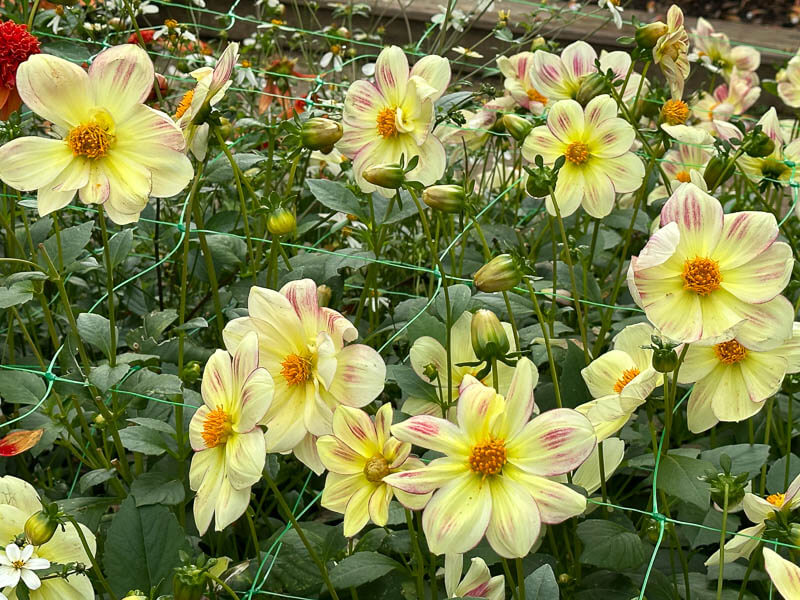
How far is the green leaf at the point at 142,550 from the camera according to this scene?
74 centimetres

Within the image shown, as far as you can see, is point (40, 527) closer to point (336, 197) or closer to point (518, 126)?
point (336, 197)

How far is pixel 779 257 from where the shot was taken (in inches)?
26.6

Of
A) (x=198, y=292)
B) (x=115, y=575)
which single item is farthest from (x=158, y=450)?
(x=198, y=292)

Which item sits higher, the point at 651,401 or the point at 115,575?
the point at 651,401

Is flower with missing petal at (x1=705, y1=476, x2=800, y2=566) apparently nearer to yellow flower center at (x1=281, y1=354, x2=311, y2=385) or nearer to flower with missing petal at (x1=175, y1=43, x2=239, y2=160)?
yellow flower center at (x1=281, y1=354, x2=311, y2=385)

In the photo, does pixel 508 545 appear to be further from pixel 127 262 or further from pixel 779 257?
pixel 127 262

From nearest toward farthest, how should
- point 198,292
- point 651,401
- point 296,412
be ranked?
point 296,412
point 651,401
point 198,292

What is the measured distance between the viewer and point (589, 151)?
0.95 meters

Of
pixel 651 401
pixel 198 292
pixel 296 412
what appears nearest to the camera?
pixel 296 412

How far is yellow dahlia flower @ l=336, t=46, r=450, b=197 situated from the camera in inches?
34.5

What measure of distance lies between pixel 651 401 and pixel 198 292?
0.64 m

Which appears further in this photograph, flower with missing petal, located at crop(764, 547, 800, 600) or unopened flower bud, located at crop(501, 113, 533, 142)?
unopened flower bud, located at crop(501, 113, 533, 142)

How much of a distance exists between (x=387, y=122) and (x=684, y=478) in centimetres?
40

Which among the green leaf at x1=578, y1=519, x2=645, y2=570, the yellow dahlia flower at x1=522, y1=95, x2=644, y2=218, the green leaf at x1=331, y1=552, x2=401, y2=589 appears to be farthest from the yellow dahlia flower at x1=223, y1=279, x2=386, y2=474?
the yellow dahlia flower at x1=522, y1=95, x2=644, y2=218
